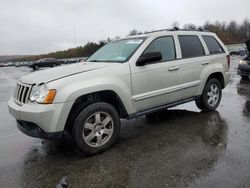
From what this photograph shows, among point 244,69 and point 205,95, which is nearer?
point 205,95

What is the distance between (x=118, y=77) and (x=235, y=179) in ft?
7.14

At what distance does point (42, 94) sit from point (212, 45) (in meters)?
4.23

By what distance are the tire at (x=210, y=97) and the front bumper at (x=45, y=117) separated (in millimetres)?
3275

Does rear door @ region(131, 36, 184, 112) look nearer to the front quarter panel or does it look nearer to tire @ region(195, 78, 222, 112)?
the front quarter panel

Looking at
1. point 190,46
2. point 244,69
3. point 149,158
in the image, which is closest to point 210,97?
point 190,46

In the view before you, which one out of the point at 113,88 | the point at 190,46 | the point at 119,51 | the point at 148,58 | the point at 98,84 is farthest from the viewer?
the point at 190,46

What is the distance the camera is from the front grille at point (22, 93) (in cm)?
351

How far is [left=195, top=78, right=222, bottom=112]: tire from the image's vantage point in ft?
18.1

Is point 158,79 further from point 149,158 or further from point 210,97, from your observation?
point 210,97

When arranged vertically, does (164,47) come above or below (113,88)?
above

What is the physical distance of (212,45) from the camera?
5.74 meters

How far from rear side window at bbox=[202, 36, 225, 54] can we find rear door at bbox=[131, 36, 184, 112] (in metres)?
1.24

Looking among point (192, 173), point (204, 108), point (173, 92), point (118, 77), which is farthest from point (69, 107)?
point (204, 108)

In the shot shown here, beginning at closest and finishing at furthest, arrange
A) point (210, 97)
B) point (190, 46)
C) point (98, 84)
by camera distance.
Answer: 1. point (98, 84)
2. point (190, 46)
3. point (210, 97)
